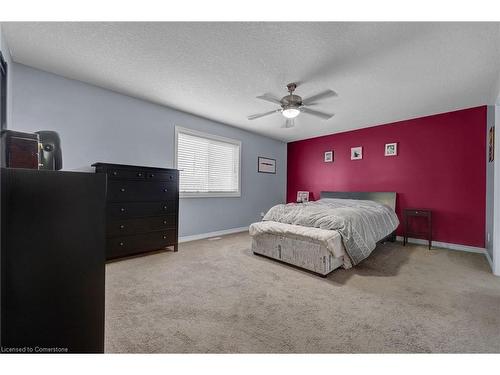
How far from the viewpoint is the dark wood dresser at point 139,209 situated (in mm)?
2785

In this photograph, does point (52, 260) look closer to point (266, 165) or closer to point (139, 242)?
point (139, 242)

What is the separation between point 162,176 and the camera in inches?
128

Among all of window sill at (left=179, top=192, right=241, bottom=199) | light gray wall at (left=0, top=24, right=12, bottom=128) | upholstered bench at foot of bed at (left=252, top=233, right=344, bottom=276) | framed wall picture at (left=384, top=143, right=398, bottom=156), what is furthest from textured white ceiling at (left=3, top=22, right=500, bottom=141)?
upholstered bench at foot of bed at (left=252, top=233, right=344, bottom=276)

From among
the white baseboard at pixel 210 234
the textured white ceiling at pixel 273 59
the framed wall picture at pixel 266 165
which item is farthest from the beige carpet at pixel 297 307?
the framed wall picture at pixel 266 165

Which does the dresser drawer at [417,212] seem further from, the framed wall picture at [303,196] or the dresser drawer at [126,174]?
the dresser drawer at [126,174]

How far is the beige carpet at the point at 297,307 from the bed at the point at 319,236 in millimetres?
163

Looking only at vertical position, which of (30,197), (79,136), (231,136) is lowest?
(30,197)

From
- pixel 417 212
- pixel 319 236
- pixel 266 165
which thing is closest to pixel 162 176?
pixel 319 236

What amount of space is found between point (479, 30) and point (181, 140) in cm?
387

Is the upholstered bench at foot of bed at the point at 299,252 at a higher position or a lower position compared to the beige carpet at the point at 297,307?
higher

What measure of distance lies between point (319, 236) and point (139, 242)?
240cm

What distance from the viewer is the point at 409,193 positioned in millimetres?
4168
